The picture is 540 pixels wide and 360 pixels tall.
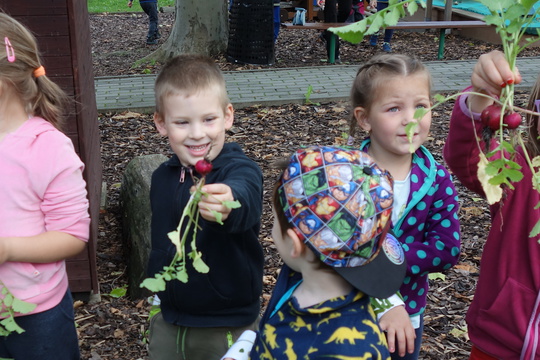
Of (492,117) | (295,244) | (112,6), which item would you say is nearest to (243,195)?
(295,244)

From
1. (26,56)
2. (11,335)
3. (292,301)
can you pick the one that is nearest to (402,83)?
(292,301)

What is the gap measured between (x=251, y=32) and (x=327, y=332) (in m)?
9.16

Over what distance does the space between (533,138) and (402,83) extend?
514mm

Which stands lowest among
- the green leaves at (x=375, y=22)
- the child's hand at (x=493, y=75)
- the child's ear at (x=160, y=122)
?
the child's ear at (x=160, y=122)

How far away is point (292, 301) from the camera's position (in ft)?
6.48

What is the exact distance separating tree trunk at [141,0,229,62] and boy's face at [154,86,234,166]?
8517 millimetres

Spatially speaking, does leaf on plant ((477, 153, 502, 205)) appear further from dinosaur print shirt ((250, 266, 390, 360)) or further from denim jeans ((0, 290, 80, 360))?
denim jeans ((0, 290, 80, 360))

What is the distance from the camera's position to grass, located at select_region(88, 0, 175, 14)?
67.2ft

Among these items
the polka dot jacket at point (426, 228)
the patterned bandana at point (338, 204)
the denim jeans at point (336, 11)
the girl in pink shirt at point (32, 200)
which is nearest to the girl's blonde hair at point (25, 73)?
the girl in pink shirt at point (32, 200)

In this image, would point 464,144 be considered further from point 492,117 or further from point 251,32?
point 251,32

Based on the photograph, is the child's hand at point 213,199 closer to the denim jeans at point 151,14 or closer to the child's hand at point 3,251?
the child's hand at point 3,251

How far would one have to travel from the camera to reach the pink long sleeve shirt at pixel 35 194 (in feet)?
7.95

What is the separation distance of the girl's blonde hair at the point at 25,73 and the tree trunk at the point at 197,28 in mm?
8349

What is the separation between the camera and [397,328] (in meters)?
2.28
